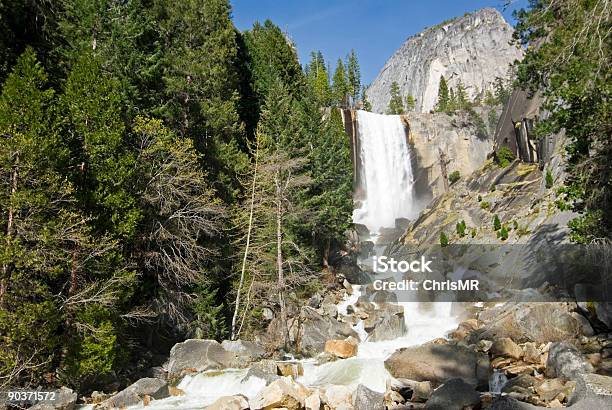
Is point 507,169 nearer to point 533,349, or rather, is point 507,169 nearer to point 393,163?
point 393,163

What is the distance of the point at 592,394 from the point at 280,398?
6729 mm

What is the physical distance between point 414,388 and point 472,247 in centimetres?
2103

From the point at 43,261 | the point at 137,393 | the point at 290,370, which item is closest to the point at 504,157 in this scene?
the point at 290,370

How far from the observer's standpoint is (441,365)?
510 inches

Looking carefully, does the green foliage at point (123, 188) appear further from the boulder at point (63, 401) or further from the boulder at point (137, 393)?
the boulder at point (137, 393)

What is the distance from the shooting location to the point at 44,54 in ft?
54.6

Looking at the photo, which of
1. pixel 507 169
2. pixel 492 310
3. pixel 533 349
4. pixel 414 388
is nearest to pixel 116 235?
pixel 414 388

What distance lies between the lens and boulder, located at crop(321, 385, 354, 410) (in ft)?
36.7

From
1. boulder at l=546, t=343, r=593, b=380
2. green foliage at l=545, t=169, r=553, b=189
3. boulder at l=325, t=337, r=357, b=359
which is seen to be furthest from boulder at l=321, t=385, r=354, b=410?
green foliage at l=545, t=169, r=553, b=189

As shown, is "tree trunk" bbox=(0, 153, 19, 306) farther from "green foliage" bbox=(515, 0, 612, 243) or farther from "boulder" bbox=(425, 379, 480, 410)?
"green foliage" bbox=(515, 0, 612, 243)

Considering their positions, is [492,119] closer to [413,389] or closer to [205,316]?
[205,316]

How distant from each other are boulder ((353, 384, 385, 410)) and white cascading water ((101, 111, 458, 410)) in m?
2.30

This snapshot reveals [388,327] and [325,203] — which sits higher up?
[325,203]

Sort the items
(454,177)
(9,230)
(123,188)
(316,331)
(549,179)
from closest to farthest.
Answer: (9,230) < (123,188) < (316,331) < (549,179) < (454,177)
